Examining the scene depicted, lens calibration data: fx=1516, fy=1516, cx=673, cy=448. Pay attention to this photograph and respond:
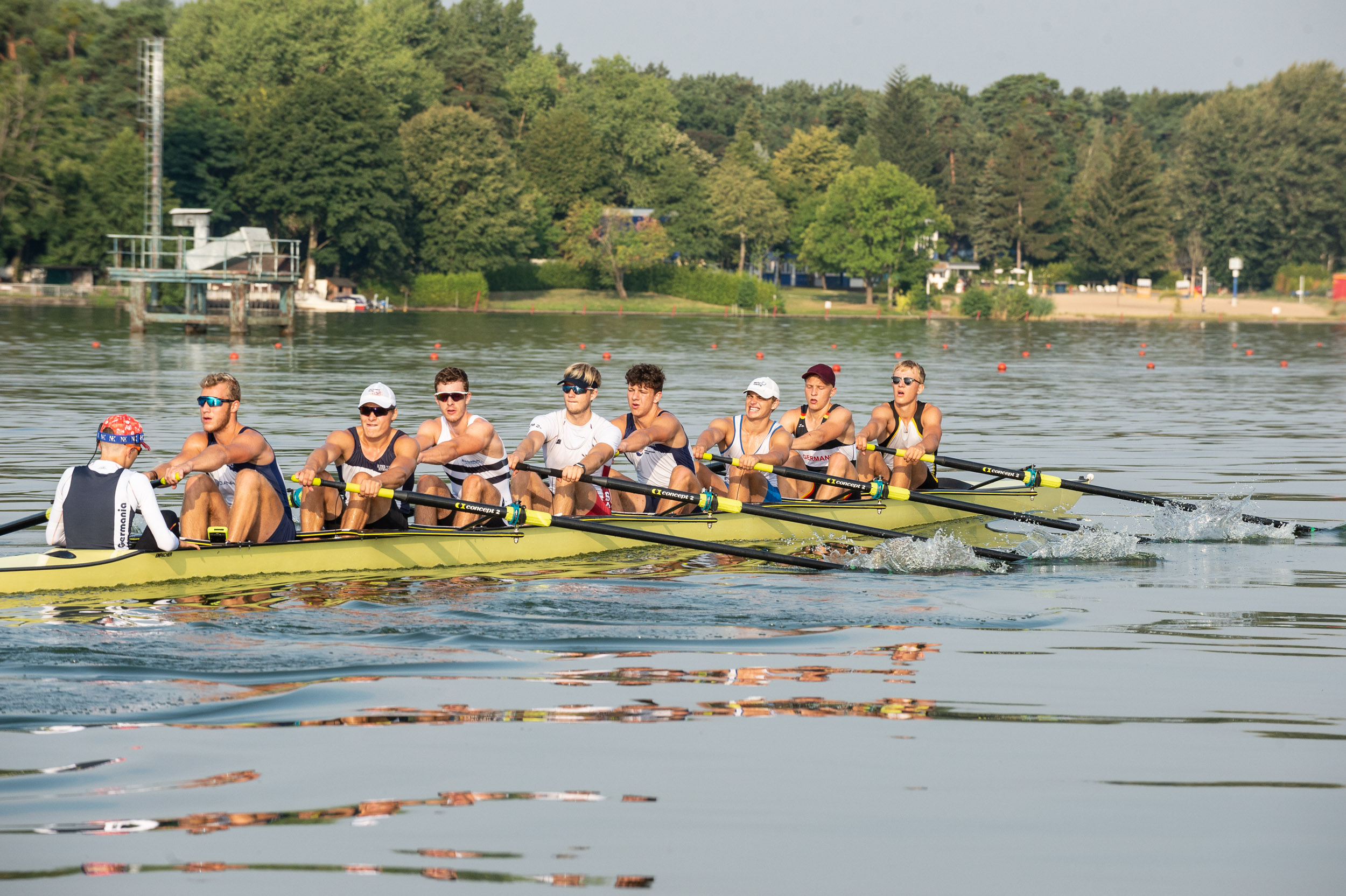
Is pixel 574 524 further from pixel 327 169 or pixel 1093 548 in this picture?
pixel 327 169

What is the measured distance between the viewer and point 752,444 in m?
13.4

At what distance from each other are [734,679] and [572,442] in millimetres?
4649

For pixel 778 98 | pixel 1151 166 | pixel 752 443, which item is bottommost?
pixel 752 443

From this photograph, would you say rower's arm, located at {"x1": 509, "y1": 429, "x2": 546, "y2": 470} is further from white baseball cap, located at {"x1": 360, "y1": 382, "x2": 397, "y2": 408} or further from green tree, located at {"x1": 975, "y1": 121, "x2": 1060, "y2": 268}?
green tree, located at {"x1": 975, "y1": 121, "x2": 1060, "y2": 268}

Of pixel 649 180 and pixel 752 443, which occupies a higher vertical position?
pixel 649 180

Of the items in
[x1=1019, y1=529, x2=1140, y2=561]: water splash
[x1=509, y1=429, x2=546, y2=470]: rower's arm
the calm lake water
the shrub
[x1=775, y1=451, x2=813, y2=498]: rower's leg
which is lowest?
the calm lake water

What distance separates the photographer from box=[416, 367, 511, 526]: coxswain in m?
11.6

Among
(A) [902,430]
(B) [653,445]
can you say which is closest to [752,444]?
(B) [653,445]

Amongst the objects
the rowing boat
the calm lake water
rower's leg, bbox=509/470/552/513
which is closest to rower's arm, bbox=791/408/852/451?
the rowing boat

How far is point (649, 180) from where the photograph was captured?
10706 centimetres

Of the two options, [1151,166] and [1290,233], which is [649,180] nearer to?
[1151,166]

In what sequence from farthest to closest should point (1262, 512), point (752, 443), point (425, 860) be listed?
point (1262, 512)
point (752, 443)
point (425, 860)

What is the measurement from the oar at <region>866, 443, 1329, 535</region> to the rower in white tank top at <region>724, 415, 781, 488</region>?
1042 mm

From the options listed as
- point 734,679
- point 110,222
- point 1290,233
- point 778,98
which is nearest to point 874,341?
point 110,222
